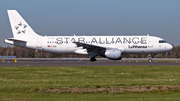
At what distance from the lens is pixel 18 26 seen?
142 feet

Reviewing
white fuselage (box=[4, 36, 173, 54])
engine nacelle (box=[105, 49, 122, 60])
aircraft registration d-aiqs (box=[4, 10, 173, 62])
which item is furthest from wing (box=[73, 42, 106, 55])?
engine nacelle (box=[105, 49, 122, 60])

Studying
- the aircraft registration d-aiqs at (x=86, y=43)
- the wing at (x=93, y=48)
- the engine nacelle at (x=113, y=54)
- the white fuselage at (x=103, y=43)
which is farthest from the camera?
the white fuselage at (x=103, y=43)

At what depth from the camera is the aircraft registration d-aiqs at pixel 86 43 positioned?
130ft

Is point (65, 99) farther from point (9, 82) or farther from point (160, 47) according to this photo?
point (160, 47)

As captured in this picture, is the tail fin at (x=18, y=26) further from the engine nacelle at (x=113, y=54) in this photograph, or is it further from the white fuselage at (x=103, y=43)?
the engine nacelle at (x=113, y=54)

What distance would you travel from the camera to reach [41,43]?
4222 cm

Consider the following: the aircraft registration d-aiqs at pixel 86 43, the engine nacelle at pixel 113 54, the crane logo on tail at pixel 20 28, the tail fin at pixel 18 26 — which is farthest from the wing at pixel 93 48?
the crane logo on tail at pixel 20 28

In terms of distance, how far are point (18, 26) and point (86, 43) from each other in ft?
38.4

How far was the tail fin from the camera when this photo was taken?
42.9 metres

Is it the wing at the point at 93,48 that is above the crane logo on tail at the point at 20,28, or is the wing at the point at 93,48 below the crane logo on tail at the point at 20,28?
below

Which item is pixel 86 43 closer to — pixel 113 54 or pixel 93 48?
pixel 93 48

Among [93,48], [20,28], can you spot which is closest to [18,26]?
[20,28]

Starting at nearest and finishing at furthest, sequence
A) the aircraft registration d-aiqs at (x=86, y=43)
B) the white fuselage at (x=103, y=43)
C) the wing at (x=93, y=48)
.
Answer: the wing at (x=93, y=48) → the aircraft registration d-aiqs at (x=86, y=43) → the white fuselage at (x=103, y=43)

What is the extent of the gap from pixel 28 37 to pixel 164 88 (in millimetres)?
31267
